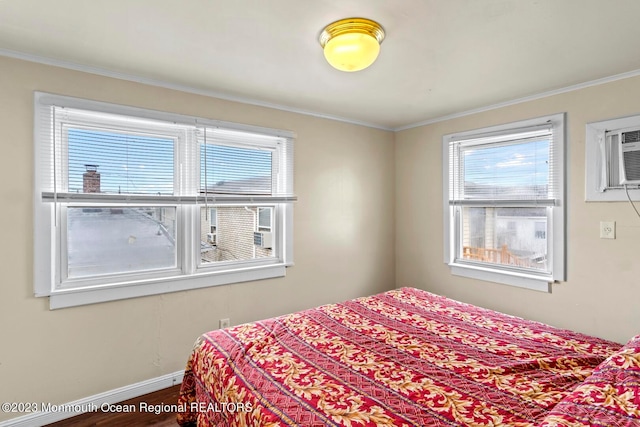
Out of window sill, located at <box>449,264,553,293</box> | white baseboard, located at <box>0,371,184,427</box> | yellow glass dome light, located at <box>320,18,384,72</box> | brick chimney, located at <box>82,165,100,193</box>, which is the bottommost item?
white baseboard, located at <box>0,371,184,427</box>

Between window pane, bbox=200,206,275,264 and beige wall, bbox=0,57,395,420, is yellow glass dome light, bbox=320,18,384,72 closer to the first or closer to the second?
beige wall, bbox=0,57,395,420

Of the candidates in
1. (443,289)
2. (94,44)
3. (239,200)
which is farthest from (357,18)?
(443,289)

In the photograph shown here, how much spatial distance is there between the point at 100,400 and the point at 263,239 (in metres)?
1.66

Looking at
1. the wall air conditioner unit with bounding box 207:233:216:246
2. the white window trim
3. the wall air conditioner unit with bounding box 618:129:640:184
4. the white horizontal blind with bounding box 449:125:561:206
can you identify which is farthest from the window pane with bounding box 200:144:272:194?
the wall air conditioner unit with bounding box 618:129:640:184

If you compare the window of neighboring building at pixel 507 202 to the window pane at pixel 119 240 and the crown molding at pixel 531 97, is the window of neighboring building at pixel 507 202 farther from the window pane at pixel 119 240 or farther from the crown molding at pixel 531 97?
the window pane at pixel 119 240

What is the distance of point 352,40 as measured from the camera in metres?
1.70

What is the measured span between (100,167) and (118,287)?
85 cm

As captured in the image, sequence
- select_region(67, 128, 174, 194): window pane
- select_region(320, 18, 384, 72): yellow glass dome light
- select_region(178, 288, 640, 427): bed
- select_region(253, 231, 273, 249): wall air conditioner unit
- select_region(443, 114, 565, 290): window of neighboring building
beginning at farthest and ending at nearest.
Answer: select_region(253, 231, 273, 249): wall air conditioner unit < select_region(443, 114, 565, 290): window of neighboring building < select_region(67, 128, 174, 194): window pane < select_region(320, 18, 384, 72): yellow glass dome light < select_region(178, 288, 640, 427): bed

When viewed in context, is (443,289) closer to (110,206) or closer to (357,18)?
(357,18)

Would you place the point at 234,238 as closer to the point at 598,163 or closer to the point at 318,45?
the point at 318,45

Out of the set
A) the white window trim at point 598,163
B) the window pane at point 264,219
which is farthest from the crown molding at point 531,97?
the window pane at point 264,219

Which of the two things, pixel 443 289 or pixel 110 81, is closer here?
pixel 110 81

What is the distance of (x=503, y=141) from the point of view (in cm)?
307

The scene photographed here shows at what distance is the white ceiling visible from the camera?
1.57 meters
